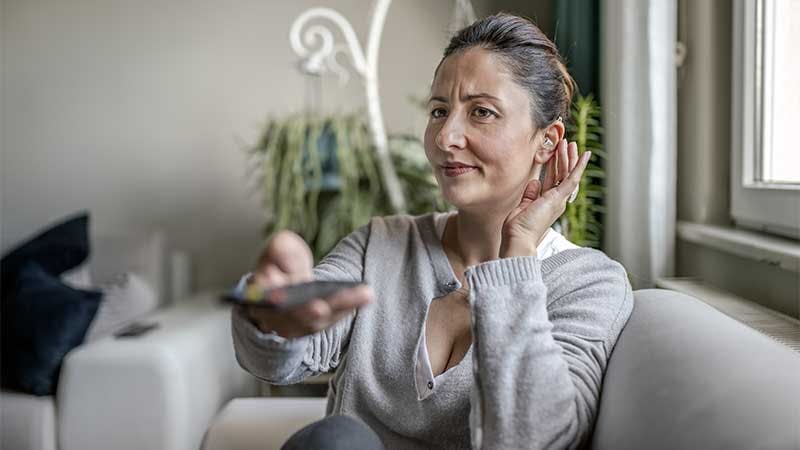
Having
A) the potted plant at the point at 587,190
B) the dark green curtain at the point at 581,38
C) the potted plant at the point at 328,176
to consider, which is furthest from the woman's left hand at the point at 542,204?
the potted plant at the point at 328,176

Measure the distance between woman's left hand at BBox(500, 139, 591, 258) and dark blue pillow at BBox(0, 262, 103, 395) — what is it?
4.46 feet

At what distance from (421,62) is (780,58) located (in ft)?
4.87

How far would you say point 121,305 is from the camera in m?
2.19

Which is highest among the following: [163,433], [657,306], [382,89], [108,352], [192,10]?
Answer: [192,10]

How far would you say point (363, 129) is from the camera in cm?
225

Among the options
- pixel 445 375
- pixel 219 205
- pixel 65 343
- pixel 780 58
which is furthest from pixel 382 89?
pixel 445 375

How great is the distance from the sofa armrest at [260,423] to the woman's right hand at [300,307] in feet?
1.27

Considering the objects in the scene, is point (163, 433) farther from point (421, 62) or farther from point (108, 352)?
point (421, 62)

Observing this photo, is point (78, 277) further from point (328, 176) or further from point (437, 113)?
point (437, 113)

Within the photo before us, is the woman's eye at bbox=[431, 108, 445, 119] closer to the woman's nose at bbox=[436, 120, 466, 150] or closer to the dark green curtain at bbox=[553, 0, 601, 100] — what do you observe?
the woman's nose at bbox=[436, 120, 466, 150]

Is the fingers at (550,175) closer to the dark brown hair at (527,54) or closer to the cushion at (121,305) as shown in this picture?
the dark brown hair at (527,54)

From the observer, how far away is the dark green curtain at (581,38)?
1.90m

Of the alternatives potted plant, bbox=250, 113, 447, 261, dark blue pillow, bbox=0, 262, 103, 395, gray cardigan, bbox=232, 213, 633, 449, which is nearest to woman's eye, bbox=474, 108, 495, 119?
gray cardigan, bbox=232, 213, 633, 449

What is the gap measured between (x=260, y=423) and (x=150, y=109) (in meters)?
1.82
